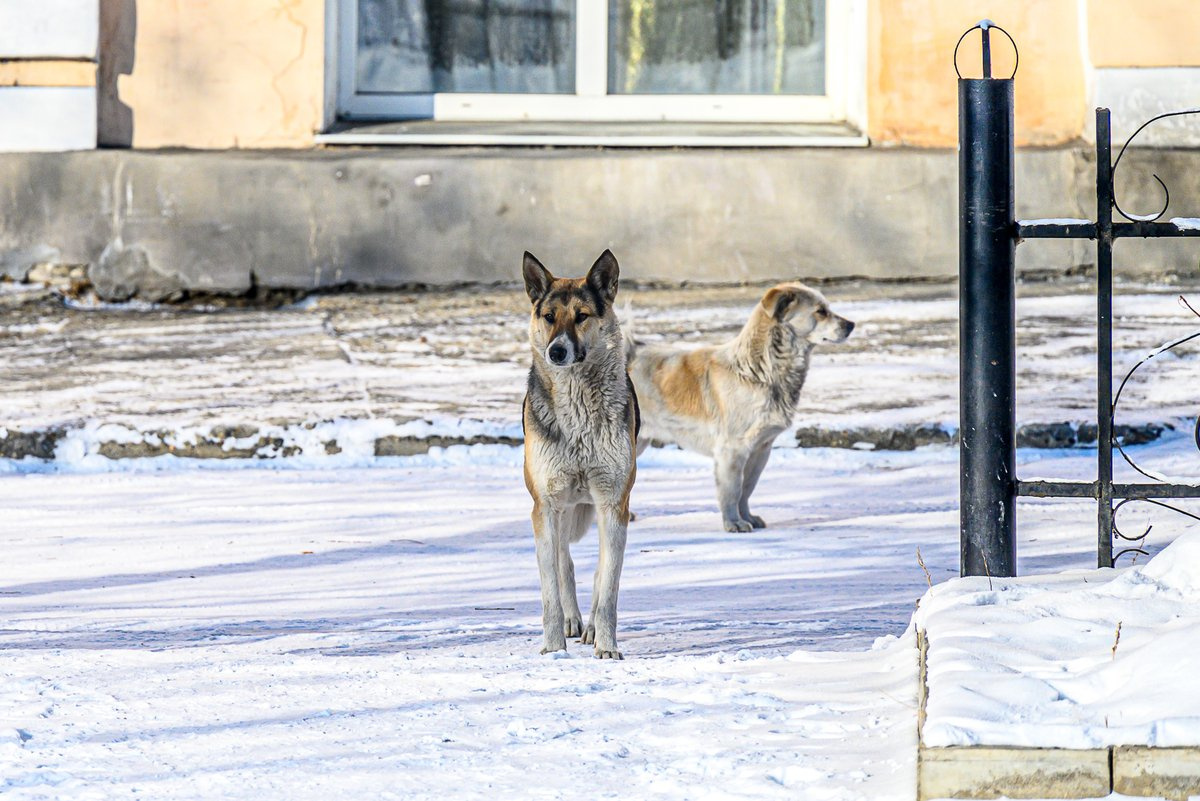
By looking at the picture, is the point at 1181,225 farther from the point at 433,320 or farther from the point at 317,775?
the point at 433,320

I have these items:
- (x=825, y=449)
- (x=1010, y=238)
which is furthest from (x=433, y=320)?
(x=1010, y=238)

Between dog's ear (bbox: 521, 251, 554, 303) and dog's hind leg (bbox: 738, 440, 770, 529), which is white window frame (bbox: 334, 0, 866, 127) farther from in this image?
dog's ear (bbox: 521, 251, 554, 303)

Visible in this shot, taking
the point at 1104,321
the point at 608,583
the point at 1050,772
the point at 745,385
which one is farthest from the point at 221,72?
the point at 1050,772

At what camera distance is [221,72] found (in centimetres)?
973

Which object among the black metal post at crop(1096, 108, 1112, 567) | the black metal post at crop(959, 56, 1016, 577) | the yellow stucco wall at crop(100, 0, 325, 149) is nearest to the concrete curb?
the black metal post at crop(959, 56, 1016, 577)

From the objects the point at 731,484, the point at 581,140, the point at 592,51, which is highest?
the point at 592,51

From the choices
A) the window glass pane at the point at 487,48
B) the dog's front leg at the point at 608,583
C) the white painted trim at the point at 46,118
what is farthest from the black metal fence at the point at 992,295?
the white painted trim at the point at 46,118

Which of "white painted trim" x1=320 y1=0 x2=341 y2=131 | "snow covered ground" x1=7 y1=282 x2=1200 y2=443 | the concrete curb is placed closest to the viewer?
the concrete curb

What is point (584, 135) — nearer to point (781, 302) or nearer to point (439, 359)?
point (439, 359)

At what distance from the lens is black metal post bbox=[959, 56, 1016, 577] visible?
14.4 ft

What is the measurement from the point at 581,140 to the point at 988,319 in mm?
5835

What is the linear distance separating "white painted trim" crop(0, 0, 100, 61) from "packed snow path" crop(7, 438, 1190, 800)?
3.08 metres

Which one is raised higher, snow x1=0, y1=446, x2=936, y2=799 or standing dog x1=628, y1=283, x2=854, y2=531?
standing dog x1=628, y1=283, x2=854, y2=531

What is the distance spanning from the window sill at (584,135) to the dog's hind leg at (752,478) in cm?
328
